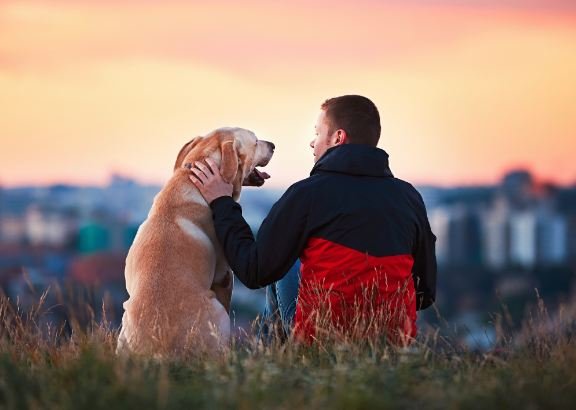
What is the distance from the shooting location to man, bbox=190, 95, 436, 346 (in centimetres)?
624

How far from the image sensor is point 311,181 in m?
6.32

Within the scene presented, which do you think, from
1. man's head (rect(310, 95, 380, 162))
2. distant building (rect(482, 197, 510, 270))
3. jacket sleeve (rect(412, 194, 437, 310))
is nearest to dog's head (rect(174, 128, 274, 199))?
man's head (rect(310, 95, 380, 162))

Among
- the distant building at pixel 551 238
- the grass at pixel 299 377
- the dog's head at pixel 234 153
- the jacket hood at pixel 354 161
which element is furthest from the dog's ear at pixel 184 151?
the distant building at pixel 551 238

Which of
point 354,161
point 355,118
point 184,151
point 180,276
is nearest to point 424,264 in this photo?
point 354,161

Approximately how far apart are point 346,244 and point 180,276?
97cm

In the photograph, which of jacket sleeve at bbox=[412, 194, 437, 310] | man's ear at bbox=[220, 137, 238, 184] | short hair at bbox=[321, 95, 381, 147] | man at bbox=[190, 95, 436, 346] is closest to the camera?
man at bbox=[190, 95, 436, 346]

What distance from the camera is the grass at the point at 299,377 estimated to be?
4.52 meters

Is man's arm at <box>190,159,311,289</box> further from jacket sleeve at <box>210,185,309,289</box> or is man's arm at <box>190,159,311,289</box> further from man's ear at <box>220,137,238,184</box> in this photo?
man's ear at <box>220,137,238,184</box>

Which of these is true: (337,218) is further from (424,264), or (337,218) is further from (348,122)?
(424,264)

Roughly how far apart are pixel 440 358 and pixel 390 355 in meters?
0.33

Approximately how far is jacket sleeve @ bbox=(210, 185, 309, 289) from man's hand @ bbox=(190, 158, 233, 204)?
0.45 m

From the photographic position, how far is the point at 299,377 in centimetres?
507

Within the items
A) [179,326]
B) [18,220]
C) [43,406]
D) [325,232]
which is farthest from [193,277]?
[18,220]

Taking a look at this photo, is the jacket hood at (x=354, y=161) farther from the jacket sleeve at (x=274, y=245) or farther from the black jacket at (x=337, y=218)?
the jacket sleeve at (x=274, y=245)
